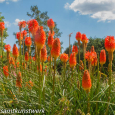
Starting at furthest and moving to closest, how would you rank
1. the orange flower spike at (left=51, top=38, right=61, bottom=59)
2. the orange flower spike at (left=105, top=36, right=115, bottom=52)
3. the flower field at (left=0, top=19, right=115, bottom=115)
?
the orange flower spike at (left=105, top=36, right=115, bottom=52) < the flower field at (left=0, top=19, right=115, bottom=115) < the orange flower spike at (left=51, top=38, right=61, bottom=59)

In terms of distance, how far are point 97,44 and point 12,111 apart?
28.9 ft

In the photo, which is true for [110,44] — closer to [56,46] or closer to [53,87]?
[56,46]

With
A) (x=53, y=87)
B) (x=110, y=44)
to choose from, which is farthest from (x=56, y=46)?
(x=110, y=44)

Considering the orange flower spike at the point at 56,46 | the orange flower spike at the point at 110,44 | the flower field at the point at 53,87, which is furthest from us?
the orange flower spike at the point at 110,44

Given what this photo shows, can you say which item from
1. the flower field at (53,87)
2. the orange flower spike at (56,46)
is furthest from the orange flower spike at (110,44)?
the orange flower spike at (56,46)

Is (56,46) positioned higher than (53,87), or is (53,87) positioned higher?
(56,46)

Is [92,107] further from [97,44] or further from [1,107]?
[97,44]

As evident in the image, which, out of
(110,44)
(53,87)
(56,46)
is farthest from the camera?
(110,44)

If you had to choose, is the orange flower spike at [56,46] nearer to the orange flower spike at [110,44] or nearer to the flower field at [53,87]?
the flower field at [53,87]

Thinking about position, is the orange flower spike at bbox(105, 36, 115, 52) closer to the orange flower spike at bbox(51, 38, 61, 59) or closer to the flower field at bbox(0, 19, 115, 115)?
the flower field at bbox(0, 19, 115, 115)

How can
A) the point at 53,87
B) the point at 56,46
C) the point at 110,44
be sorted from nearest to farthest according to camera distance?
the point at 56,46 → the point at 53,87 → the point at 110,44

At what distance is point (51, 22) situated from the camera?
2746mm

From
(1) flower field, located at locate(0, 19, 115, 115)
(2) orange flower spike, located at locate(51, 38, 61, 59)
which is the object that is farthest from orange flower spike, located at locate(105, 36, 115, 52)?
(2) orange flower spike, located at locate(51, 38, 61, 59)

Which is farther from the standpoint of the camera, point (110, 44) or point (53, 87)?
point (110, 44)
